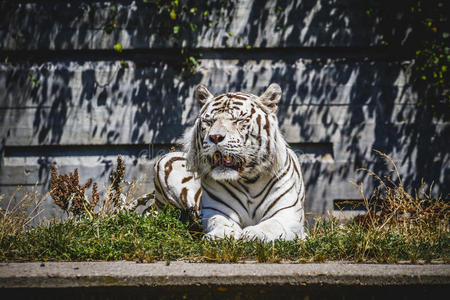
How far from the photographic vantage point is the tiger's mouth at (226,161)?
2.90 meters

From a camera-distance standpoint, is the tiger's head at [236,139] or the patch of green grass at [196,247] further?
the tiger's head at [236,139]

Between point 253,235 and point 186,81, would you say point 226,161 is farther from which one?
point 186,81

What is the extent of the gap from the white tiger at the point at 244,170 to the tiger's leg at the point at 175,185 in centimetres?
69

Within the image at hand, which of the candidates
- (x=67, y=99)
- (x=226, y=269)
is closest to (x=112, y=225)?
(x=226, y=269)

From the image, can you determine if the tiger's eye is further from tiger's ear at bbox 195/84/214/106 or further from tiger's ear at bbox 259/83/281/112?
tiger's ear at bbox 259/83/281/112

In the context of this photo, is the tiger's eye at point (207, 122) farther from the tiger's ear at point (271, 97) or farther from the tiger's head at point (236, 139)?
the tiger's ear at point (271, 97)

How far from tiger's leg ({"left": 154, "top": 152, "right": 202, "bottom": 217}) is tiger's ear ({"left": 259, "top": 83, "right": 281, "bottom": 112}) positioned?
1.10 meters

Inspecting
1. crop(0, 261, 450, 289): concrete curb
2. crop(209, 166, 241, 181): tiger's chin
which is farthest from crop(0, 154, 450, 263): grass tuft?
crop(209, 166, 241, 181): tiger's chin

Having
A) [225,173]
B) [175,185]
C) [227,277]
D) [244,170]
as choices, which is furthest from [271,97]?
[227,277]

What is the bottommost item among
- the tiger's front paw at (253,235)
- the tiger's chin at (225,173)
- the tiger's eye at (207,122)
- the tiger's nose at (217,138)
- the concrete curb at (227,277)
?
the concrete curb at (227,277)

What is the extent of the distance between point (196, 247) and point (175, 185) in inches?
52.2

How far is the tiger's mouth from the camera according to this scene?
290 centimetres

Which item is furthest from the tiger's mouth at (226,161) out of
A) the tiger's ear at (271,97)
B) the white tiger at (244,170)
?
the tiger's ear at (271,97)

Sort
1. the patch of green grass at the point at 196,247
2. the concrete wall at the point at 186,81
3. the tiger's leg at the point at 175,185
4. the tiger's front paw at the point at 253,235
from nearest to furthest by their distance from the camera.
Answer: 1. the patch of green grass at the point at 196,247
2. the tiger's front paw at the point at 253,235
3. the tiger's leg at the point at 175,185
4. the concrete wall at the point at 186,81
